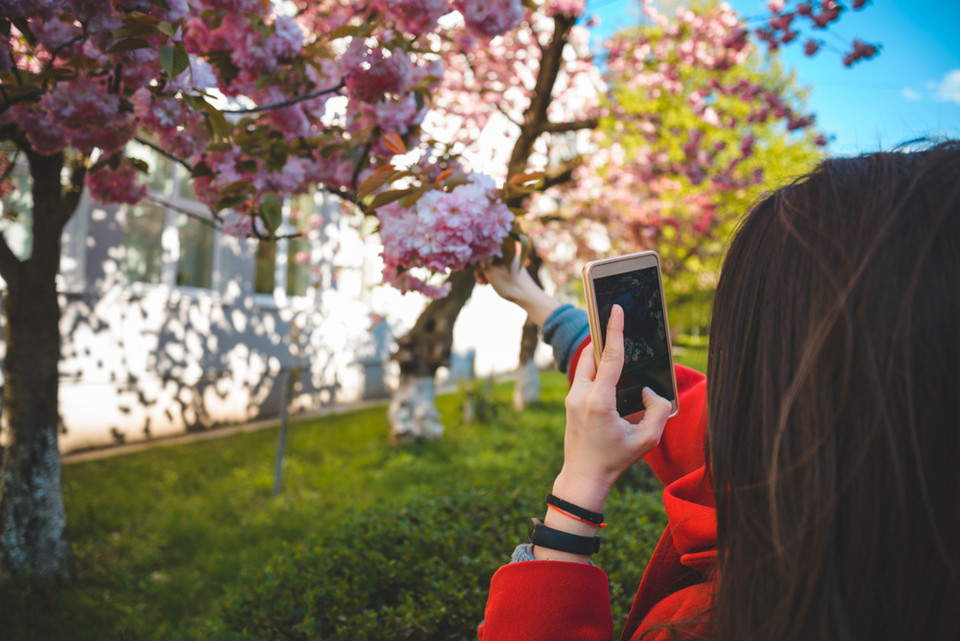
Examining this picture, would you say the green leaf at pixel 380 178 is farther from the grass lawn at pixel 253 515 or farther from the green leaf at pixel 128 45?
the grass lawn at pixel 253 515

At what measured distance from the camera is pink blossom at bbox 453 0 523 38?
212 cm

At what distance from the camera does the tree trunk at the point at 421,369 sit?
6.12 metres

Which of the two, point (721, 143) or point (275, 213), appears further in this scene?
point (721, 143)

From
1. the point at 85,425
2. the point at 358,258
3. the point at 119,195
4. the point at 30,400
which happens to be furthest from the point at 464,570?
the point at 358,258

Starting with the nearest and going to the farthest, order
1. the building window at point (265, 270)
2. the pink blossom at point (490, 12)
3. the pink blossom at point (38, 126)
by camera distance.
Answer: the pink blossom at point (38, 126), the pink blossom at point (490, 12), the building window at point (265, 270)

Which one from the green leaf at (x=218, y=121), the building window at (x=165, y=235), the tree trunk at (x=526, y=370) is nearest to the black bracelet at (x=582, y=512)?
the green leaf at (x=218, y=121)

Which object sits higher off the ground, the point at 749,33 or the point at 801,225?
the point at 749,33

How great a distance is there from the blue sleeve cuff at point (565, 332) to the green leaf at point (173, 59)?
3.79 ft

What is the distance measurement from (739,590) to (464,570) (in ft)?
3.99

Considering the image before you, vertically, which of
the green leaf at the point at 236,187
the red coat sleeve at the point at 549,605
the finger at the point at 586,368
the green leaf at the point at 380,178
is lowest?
the red coat sleeve at the point at 549,605

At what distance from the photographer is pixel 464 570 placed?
72.2 inches

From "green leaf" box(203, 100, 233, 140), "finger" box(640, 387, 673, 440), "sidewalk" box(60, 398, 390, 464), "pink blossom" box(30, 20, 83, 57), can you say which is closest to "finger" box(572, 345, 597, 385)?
"finger" box(640, 387, 673, 440)

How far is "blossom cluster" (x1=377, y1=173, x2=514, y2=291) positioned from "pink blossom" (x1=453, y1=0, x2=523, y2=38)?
936mm

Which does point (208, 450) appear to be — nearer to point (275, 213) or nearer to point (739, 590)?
point (275, 213)
